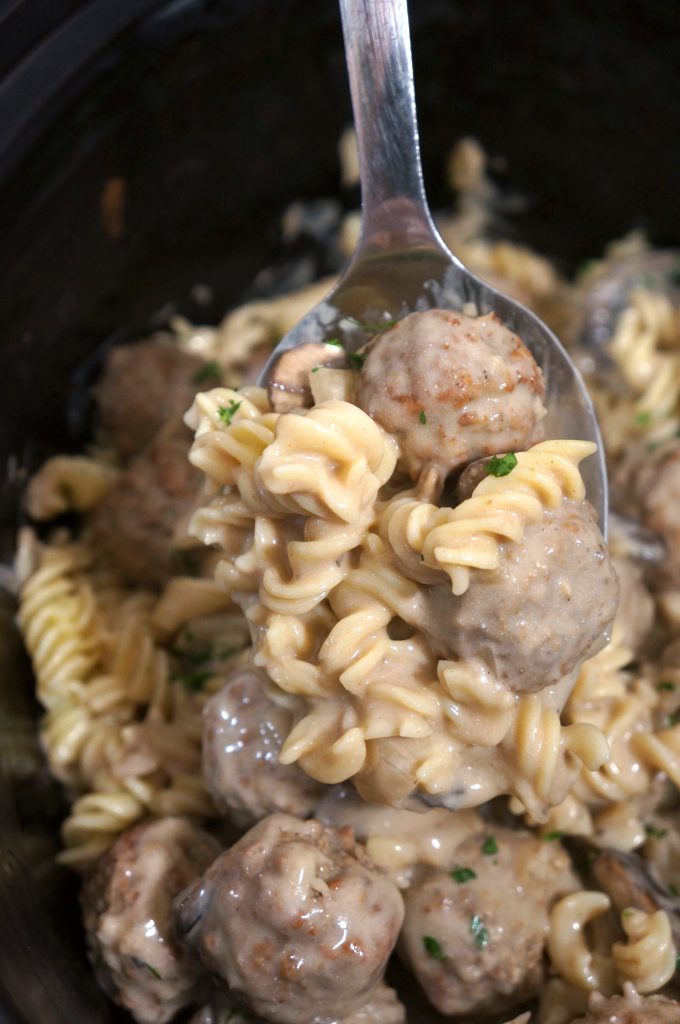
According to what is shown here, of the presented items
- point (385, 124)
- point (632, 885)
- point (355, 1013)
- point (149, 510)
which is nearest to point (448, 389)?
point (385, 124)

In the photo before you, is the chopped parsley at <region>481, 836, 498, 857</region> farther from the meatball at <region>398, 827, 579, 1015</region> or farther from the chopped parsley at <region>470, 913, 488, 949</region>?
the chopped parsley at <region>470, 913, 488, 949</region>

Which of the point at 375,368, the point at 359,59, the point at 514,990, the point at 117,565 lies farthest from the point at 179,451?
the point at 514,990

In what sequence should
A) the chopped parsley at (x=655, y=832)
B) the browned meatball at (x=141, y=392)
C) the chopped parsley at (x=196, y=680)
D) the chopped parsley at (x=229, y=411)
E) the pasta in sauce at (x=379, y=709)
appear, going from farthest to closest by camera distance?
the browned meatball at (x=141, y=392)
the chopped parsley at (x=196, y=680)
the chopped parsley at (x=655, y=832)
the chopped parsley at (x=229, y=411)
the pasta in sauce at (x=379, y=709)

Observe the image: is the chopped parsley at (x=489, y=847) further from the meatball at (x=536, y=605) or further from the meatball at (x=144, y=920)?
the meatball at (x=144, y=920)

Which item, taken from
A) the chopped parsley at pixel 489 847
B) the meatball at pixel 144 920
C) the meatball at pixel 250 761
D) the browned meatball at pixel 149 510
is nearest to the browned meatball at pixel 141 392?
the browned meatball at pixel 149 510

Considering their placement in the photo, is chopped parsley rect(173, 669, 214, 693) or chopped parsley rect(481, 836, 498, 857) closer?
chopped parsley rect(481, 836, 498, 857)

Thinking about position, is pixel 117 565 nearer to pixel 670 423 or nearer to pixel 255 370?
pixel 255 370

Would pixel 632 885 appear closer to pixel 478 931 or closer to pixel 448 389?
pixel 478 931

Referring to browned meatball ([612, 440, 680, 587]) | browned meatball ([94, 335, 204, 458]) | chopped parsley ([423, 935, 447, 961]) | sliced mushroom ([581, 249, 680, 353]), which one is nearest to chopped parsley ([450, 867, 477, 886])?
chopped parsley ([423, 935, 447, 961])
